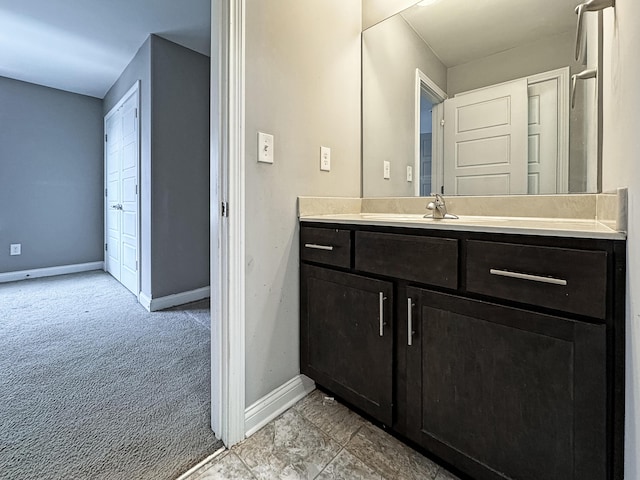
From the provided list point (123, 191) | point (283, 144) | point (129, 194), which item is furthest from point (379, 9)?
point (123, 191)

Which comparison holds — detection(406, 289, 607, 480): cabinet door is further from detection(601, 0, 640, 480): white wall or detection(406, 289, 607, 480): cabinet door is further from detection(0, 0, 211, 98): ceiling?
detection(0, 0, 211, 98): ceiling

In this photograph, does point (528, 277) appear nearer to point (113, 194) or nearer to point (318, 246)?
point (318, 246)

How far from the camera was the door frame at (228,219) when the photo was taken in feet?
3.80

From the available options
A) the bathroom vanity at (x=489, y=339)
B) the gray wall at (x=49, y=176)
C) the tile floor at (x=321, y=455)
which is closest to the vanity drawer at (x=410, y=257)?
the bathroom vanity at (x=489, y=339)

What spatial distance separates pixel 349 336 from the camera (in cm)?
128

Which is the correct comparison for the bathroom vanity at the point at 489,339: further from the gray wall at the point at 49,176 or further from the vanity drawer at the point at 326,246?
the gray wall at the point at 49,176

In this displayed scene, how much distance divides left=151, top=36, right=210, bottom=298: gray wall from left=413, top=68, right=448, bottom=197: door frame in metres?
2.14

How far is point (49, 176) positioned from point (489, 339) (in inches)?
196

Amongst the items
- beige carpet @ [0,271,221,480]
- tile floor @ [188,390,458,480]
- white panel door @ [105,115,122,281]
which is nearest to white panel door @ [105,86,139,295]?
white panel door @ [105,115,122,281]

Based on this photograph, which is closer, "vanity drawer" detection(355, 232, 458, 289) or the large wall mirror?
"vanity drawer" detection(355, 232, 458, 289)

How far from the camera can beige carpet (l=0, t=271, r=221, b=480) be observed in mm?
1117

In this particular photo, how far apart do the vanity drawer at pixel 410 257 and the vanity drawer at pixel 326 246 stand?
0.05 meters

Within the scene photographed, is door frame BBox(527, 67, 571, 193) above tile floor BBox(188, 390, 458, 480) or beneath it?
above

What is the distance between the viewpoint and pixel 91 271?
4258 mm
